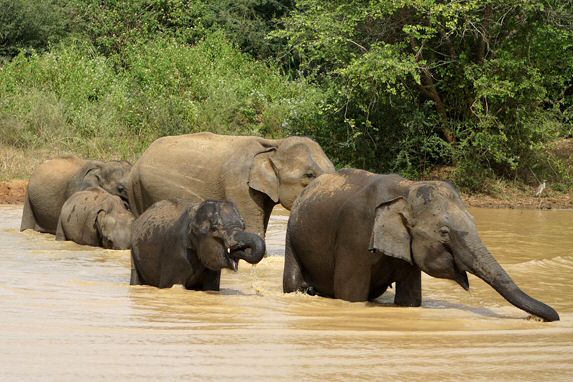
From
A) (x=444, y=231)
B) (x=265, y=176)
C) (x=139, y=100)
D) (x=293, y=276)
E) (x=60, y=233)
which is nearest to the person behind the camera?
(x=444, y=231)

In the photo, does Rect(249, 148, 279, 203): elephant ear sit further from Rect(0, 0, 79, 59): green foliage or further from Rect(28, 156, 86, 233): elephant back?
Rect(0, 0, 79, 59): green foliage

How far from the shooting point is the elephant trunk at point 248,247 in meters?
9.77

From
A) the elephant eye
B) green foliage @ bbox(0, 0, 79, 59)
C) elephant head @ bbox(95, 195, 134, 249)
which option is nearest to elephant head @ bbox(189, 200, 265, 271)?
the elephant eye

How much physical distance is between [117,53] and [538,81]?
14.6 meters

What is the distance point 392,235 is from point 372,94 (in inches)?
556

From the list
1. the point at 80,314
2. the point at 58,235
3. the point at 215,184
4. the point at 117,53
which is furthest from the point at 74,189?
the point at 117,53

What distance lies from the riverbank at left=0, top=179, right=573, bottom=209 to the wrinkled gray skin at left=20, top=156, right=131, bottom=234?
3846 millimetres

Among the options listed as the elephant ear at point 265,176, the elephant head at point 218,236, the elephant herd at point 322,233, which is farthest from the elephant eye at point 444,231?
the elephant ear at point 265,176

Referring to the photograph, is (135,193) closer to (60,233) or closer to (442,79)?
(60,233)

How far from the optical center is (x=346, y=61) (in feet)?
76.7


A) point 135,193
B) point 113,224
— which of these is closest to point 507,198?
point 135,193

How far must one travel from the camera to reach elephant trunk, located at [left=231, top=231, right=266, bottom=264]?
977 centimetres

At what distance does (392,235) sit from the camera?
9.23m

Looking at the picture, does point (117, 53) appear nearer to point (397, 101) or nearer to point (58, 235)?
point (397, 101)
